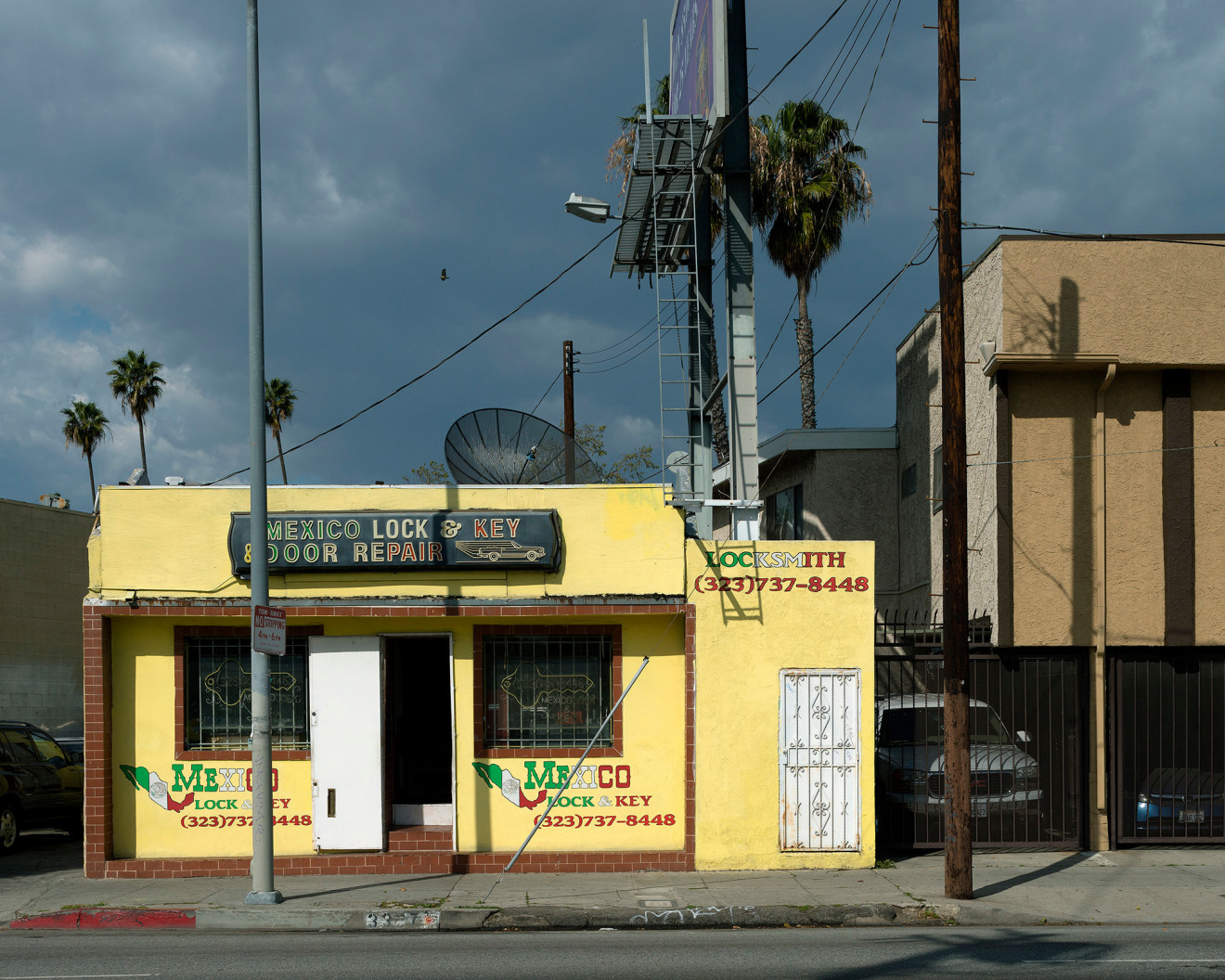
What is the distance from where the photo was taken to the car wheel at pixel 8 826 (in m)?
14.5

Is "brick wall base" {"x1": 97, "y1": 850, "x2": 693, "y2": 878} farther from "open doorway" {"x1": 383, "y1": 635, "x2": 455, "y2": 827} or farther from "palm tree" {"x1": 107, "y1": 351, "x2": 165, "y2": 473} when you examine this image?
"palm tree" {"x1": 107, "y1": 351, "x2": 165, "y2": 473}

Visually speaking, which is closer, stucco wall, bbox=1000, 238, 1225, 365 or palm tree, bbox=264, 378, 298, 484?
stucco wall, bbox=1000, 238, 1225, 365

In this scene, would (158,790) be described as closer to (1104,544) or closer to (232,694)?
(232,694)

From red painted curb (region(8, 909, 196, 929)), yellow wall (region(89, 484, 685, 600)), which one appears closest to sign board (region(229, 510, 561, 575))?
yellow wall (region(89, 484, 685, 600))

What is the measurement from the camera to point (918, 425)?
2005 cm

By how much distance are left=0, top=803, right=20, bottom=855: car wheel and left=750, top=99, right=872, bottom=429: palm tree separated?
2133 cm

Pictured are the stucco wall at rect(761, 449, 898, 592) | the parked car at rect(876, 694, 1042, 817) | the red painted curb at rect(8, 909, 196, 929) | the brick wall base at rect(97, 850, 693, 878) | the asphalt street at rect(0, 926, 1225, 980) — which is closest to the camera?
the asphalt street at rect(0, 926, 1225, 980)

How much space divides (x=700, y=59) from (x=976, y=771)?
979cm

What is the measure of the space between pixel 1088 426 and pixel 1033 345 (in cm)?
128

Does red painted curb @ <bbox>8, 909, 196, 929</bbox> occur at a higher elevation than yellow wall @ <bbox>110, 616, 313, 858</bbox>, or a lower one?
lower

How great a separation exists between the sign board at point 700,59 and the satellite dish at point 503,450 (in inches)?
174

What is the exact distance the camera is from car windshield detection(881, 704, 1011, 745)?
537 inches

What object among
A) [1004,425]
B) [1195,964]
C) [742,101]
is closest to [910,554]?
[1004,425]

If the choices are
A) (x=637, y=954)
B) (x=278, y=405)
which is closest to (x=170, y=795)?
(x=637, y=954)
